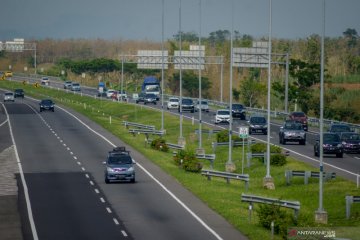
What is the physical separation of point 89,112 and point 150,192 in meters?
74.1

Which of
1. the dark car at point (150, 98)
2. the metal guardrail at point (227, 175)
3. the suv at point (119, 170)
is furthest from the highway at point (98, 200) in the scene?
the dark car at point (150, 98)

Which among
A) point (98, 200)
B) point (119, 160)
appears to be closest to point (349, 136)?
point (119, 160)

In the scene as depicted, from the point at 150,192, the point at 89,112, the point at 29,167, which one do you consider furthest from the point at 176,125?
the point at 150,192

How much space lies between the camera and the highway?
37875 mm

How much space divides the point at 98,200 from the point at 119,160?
25.2 ft

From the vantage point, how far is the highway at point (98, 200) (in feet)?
124

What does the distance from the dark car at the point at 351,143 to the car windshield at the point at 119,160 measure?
22.6 meters

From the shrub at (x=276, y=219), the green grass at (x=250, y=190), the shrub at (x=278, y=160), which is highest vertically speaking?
the shrub at (x=276, y=219)

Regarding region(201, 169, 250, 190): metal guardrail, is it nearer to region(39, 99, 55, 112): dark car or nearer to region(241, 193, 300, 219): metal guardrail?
region(241, 193, 300, 219): metal guardrail

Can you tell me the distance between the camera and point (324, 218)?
4022 centimetres

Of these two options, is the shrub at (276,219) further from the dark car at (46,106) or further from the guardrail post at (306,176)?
the dark car at (46,106)

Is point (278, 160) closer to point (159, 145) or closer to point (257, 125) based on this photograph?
point (159, 145)

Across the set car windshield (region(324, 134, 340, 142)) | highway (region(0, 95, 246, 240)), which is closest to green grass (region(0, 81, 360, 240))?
highway (region(0, 95, 246, 240))

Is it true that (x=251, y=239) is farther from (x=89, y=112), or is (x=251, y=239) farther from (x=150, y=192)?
(x=89, y=112)
